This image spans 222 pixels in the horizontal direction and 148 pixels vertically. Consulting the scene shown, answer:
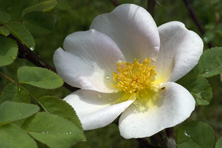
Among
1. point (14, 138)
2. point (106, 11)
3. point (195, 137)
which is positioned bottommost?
point (106, 11)

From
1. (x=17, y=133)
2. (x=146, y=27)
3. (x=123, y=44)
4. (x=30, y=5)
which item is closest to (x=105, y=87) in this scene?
(x=123, y=44)

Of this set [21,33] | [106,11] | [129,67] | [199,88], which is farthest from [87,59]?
[106,11]

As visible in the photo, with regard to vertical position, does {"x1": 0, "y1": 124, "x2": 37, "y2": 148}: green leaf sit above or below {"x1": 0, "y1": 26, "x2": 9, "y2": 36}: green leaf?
below

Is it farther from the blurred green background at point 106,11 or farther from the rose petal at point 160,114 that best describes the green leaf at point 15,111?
the blurred green background at point 106,11

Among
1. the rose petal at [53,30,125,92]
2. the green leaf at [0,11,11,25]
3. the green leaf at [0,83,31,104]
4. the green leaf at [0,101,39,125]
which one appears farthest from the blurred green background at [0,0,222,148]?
the green leaf at [0,101,39,125]

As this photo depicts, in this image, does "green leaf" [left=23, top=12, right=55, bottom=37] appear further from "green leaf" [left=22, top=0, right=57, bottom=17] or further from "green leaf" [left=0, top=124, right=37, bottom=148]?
"green leaf" [left=0, top=124, right=37, bottom=148]

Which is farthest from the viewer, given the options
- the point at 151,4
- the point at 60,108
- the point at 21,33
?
the point at 151,4

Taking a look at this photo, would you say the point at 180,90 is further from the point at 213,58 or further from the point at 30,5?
the point at 30,5

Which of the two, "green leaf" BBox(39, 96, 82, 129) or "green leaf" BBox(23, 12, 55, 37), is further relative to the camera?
"green leaf" BBox(23, 12, 55, 37)

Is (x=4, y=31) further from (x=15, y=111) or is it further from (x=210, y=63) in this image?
(x=210, y=63)
